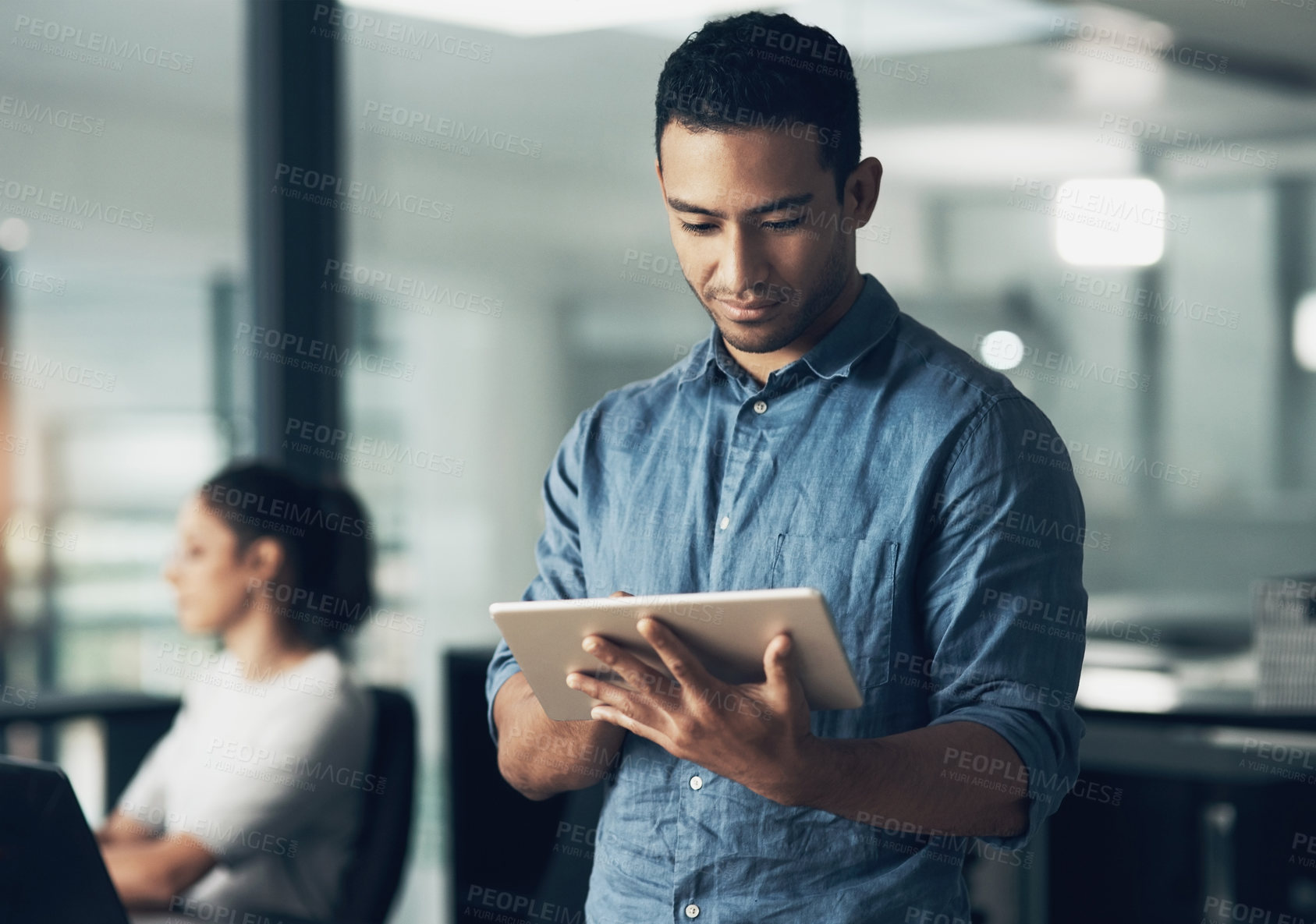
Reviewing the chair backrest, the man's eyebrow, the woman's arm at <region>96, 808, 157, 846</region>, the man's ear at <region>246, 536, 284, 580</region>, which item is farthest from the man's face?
the woman's arm at <region>96, 808, 157, 846</region>

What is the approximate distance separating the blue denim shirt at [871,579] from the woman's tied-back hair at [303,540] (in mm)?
1068

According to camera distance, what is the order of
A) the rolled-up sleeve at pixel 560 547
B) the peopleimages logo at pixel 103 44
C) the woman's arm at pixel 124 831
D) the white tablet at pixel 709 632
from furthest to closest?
the peopleimages logo at pixel 103 44 → the woman's arm at pixel 124 831 → the rolled-up sleeve at pixel 560 547 → the white tablet at pixel 709 632

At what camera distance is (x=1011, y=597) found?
4.09 ft

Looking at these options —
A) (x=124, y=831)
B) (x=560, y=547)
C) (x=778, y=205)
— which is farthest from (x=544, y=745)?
(x=124, y=831)

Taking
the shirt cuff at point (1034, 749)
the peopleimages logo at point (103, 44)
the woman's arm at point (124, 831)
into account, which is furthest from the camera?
the peopleimages logo at point (103, 44)

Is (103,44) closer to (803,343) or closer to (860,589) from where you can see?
(803,343)

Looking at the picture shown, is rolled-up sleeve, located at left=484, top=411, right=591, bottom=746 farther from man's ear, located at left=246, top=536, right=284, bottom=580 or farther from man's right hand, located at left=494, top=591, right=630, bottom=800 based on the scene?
man's ear, located at left=246, top=536, right=284, bottom=580

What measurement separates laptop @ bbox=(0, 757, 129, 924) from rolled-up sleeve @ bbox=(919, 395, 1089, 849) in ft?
2.75

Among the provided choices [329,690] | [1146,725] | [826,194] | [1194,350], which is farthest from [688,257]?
[1194,350]

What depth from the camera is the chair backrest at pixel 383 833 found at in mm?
2172

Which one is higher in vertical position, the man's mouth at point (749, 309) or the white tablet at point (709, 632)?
the man's mouth at point (749, 309)

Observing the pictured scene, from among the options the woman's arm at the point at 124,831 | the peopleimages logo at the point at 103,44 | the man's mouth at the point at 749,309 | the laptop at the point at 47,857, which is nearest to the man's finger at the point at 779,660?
the man's mouth at the point at 749,309

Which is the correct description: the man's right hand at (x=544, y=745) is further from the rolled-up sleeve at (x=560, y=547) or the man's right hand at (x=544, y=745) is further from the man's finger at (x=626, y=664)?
the man's finger at (x=626, y=664)

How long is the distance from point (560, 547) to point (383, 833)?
0.87 meters
